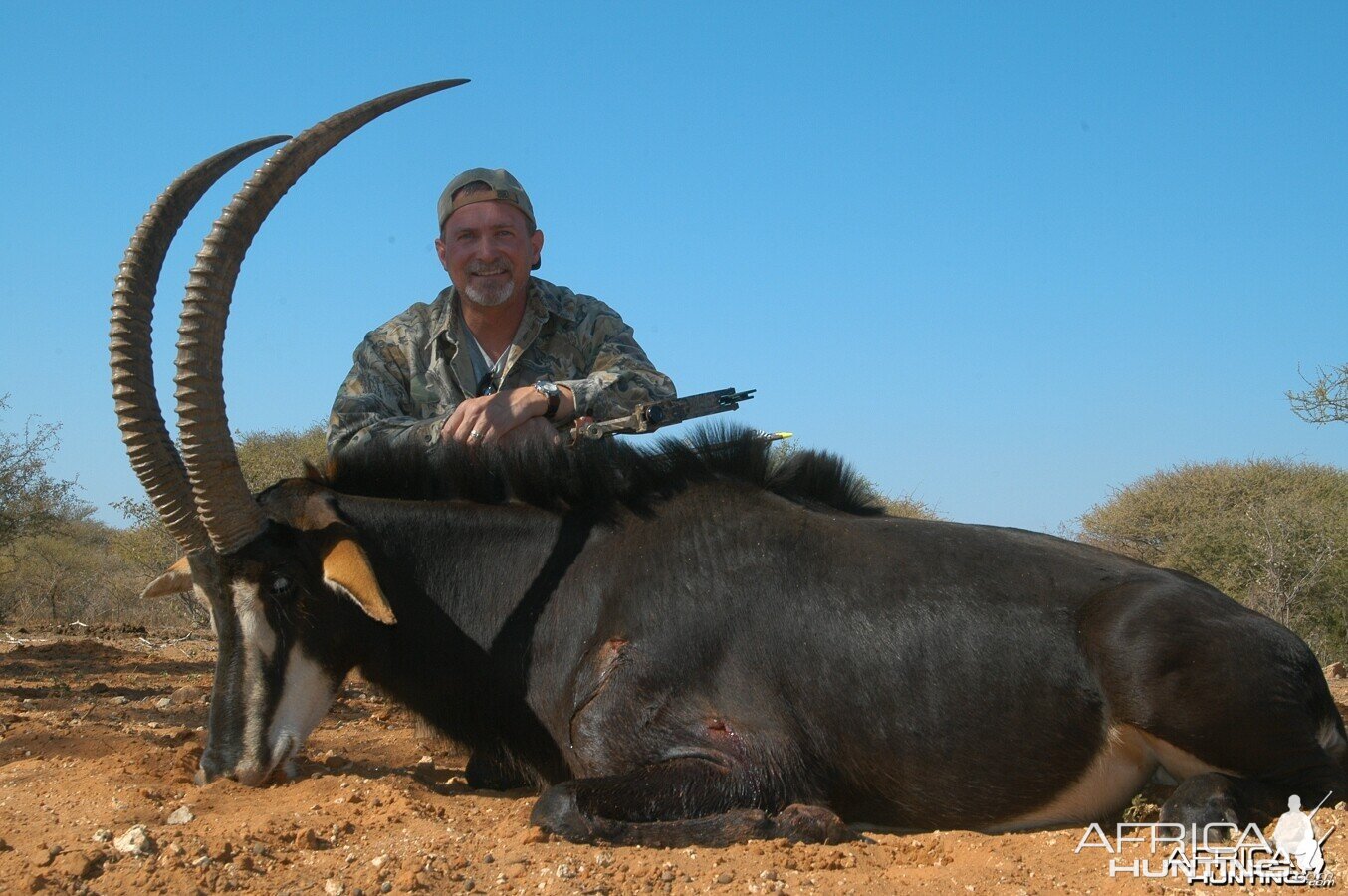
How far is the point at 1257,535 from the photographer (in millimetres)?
17188

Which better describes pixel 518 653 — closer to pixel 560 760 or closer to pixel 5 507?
pixel 560 760

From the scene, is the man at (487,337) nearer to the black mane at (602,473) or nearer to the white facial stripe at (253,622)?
the black mane at (602,473)

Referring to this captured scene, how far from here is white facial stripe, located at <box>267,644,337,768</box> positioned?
5316 millimetres

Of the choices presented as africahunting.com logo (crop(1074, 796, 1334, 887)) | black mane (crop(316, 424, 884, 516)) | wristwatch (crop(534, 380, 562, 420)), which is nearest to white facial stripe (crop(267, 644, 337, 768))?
black mane (crop(316, 424, 884, 516))

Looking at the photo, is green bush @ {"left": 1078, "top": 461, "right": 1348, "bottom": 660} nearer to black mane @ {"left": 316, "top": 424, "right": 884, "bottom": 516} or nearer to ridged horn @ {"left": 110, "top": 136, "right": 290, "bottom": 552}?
black mane @ {"left": 316, "top": 424, "right": 884, "bottom": 516}

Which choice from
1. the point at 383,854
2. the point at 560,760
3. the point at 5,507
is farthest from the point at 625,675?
the point at 5,507

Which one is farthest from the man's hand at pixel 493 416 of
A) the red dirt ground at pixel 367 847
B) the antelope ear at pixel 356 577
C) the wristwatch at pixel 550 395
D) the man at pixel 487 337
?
the red dirt ground at pixel 367 847

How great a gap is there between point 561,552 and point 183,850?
213 centimetres

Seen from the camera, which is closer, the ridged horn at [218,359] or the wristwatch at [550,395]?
the ridged horn at [218,359]

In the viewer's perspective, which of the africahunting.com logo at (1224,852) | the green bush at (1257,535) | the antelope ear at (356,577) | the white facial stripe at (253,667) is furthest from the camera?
the green bush at (1257,535)

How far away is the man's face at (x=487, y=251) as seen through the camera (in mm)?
8078

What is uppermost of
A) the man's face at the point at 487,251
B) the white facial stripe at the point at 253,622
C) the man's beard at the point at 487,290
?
the man's face at the point at 487,251

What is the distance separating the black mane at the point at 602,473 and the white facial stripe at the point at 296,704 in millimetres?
981

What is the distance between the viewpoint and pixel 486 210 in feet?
26.6
